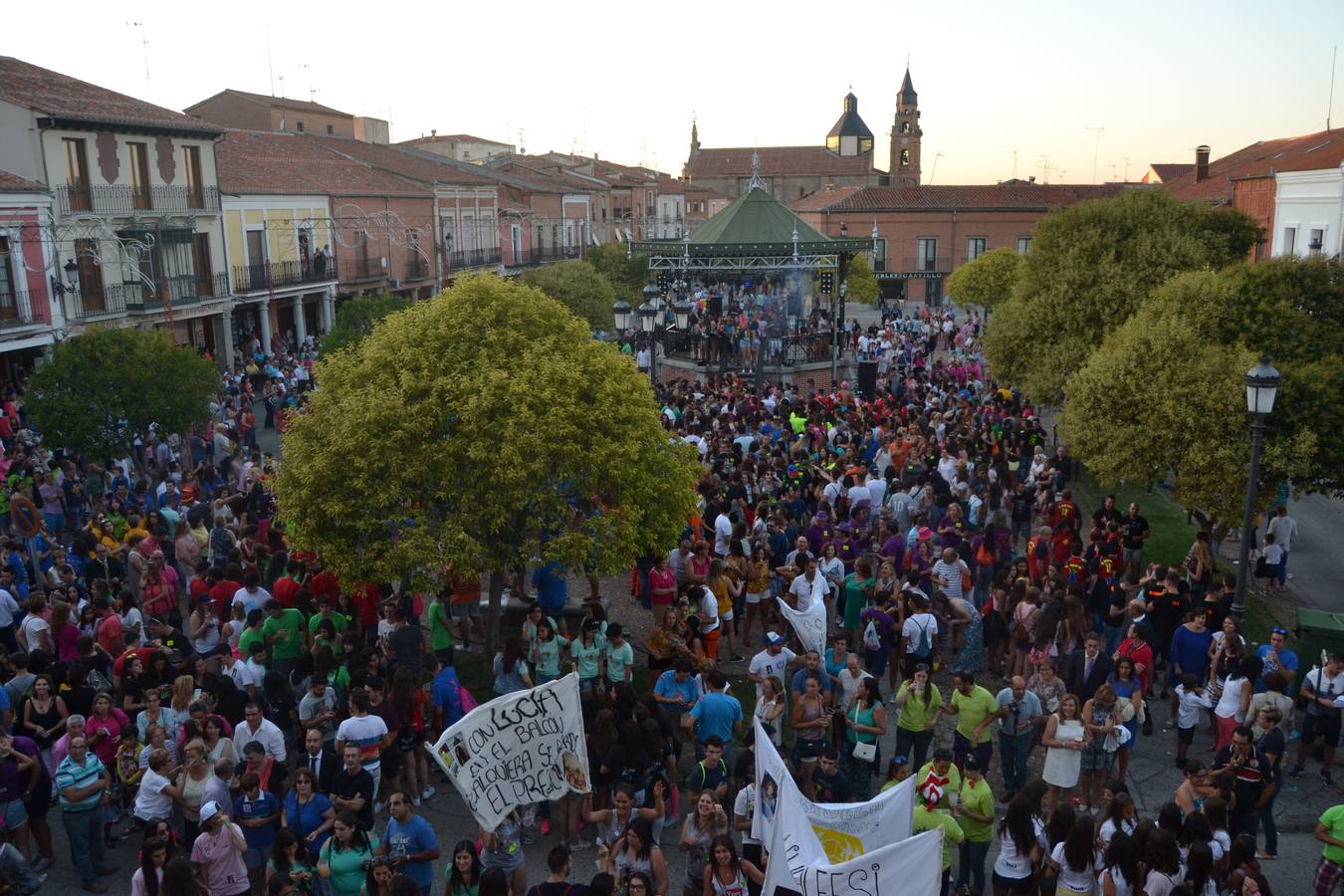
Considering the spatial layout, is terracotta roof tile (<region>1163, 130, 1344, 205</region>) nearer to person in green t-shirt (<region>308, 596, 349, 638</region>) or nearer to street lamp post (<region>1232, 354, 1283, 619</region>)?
street lamp post (<region>1232, 354, 1283, 619</region>)

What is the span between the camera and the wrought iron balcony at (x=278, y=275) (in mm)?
34500

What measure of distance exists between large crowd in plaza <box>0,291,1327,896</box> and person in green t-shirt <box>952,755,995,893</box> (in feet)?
0.09

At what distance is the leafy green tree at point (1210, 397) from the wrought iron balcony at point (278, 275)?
2747 centimetres

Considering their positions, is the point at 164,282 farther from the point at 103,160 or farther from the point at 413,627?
the point at 413,627

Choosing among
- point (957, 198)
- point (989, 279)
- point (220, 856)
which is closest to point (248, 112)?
point (989, 279)

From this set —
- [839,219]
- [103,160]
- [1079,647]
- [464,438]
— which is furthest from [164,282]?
[839,219]

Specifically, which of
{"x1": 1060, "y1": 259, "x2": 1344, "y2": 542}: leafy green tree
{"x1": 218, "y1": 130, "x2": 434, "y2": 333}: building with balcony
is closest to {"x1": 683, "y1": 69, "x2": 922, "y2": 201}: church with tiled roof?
{"x1": 218, "y1": 130, "x2": 434, "y2": 333}: building with balcony

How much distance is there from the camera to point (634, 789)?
25.4ft

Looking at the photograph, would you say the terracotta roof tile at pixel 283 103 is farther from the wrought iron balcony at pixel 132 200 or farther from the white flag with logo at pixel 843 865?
the white flag with logo at pixel 843 865

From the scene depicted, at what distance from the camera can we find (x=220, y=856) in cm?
692

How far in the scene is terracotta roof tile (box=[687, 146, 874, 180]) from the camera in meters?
107

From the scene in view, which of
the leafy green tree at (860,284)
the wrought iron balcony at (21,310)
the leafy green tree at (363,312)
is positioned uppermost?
the wrought iron balcony at (21,310)

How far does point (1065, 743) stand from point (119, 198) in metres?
27.7

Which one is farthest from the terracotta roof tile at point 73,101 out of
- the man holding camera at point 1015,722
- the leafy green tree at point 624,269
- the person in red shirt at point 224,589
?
the man holding camera at point 1015,722
